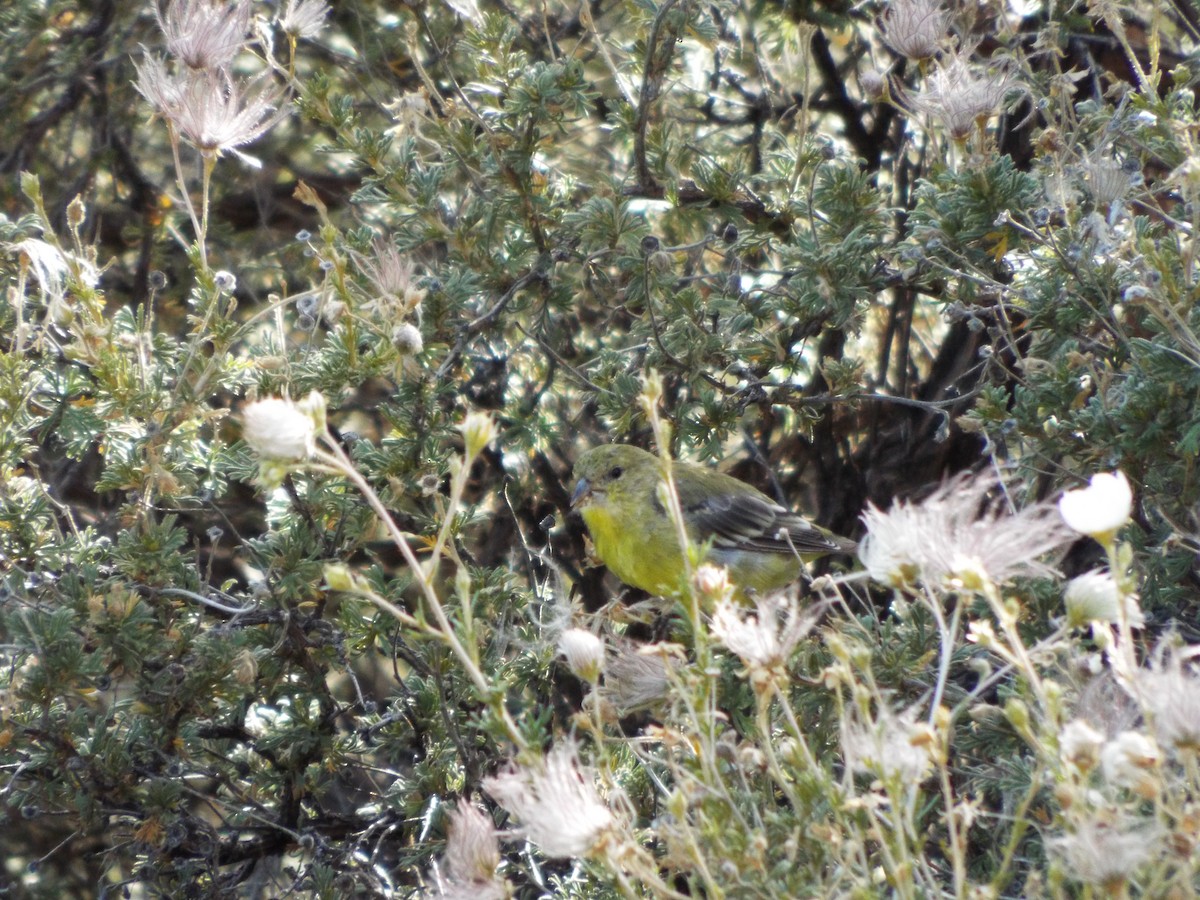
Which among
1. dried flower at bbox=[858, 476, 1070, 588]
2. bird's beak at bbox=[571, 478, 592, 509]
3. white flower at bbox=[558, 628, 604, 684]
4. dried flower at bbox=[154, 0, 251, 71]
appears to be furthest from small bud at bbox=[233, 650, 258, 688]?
bird's beak at bbox=[571, 478, 592, 509]

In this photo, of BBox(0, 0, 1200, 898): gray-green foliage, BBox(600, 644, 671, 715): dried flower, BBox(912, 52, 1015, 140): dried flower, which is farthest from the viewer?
BBox(912, 52, 1015, 140): dried flower

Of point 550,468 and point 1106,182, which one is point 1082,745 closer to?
point 1106,182

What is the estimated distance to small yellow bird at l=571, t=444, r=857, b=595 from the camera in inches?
176

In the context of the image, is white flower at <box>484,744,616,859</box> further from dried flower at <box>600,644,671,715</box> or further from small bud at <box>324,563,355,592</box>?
dried flower at <box>600,644,671,715</box>

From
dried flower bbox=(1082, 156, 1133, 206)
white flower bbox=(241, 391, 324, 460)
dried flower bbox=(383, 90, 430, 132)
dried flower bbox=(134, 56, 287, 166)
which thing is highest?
dried flower bbox=(1082, 156, 1133, 206)

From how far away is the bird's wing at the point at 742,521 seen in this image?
454cm

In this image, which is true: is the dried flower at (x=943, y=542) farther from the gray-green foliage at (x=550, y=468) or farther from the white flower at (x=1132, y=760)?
the white flower at (x=1132, y=760)

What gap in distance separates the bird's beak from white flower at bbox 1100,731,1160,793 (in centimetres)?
297

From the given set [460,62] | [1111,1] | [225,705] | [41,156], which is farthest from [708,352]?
[41,156]

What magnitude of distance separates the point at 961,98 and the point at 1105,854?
81.0 inches

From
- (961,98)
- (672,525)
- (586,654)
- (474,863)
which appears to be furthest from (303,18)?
(474,863)

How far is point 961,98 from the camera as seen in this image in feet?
9.74

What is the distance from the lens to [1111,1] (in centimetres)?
295

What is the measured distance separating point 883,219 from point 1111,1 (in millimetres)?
779
